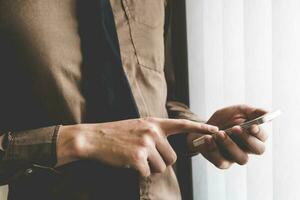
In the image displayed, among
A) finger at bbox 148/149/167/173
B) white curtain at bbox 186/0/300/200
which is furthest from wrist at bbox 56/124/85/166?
white curtain at bbox 186/0/300/200

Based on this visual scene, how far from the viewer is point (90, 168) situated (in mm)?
627

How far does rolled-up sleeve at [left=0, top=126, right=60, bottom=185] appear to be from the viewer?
0.52 meters

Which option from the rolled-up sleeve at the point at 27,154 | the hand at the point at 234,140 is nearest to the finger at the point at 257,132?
the hand at the point at 234,140

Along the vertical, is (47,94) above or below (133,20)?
below

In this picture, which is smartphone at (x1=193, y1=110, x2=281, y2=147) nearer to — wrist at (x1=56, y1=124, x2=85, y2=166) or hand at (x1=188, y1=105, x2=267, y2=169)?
hand at (x1=188, y1=105, x2=267, y2=169)

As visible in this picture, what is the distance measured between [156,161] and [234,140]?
0.65ft

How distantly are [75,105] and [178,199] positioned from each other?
1.06 feet

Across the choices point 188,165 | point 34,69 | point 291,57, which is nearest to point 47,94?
point 34,69

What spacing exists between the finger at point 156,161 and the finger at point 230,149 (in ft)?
0.38

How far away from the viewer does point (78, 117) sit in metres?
0.61

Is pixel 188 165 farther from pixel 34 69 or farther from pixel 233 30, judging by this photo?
pixel 34 69

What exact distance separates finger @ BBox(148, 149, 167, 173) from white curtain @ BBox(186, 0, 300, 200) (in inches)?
14.0

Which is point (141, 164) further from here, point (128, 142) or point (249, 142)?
point (249, 142)

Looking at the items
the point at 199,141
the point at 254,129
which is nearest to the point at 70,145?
the point at 199,141
